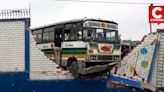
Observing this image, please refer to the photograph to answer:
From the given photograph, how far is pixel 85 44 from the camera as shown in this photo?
16.3 m

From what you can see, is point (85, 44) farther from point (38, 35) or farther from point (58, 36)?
point (38, 35)

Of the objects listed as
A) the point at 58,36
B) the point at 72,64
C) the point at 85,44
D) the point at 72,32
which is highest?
the point at 72,32

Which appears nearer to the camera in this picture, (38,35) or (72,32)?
(72,32)

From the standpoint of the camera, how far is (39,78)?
13438 millimetres

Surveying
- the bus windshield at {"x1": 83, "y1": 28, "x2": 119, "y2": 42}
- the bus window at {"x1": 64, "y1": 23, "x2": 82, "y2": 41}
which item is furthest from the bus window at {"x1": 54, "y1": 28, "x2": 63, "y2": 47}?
the bus windshield at {"x1": 83, "y1": 28, "x2": 119, "y2": 42}

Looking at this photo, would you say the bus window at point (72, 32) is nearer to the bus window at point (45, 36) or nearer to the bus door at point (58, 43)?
the bus door at point (58, 43)

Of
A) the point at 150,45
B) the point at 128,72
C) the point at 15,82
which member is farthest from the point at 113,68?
the point at 15,82

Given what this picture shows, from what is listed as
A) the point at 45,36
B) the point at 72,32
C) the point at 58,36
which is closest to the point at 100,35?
the point at 72,32

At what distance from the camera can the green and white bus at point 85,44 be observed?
16250mm

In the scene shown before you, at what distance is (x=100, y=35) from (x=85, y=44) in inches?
41.2

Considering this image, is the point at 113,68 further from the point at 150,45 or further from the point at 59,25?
the point at 59,25

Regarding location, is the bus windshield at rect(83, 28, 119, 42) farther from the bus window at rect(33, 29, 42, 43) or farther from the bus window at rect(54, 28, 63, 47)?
the bus window at rect(33, 29, 42, 43)

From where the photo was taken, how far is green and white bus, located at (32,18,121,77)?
16250 millimetres

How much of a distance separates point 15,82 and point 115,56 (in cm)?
519
